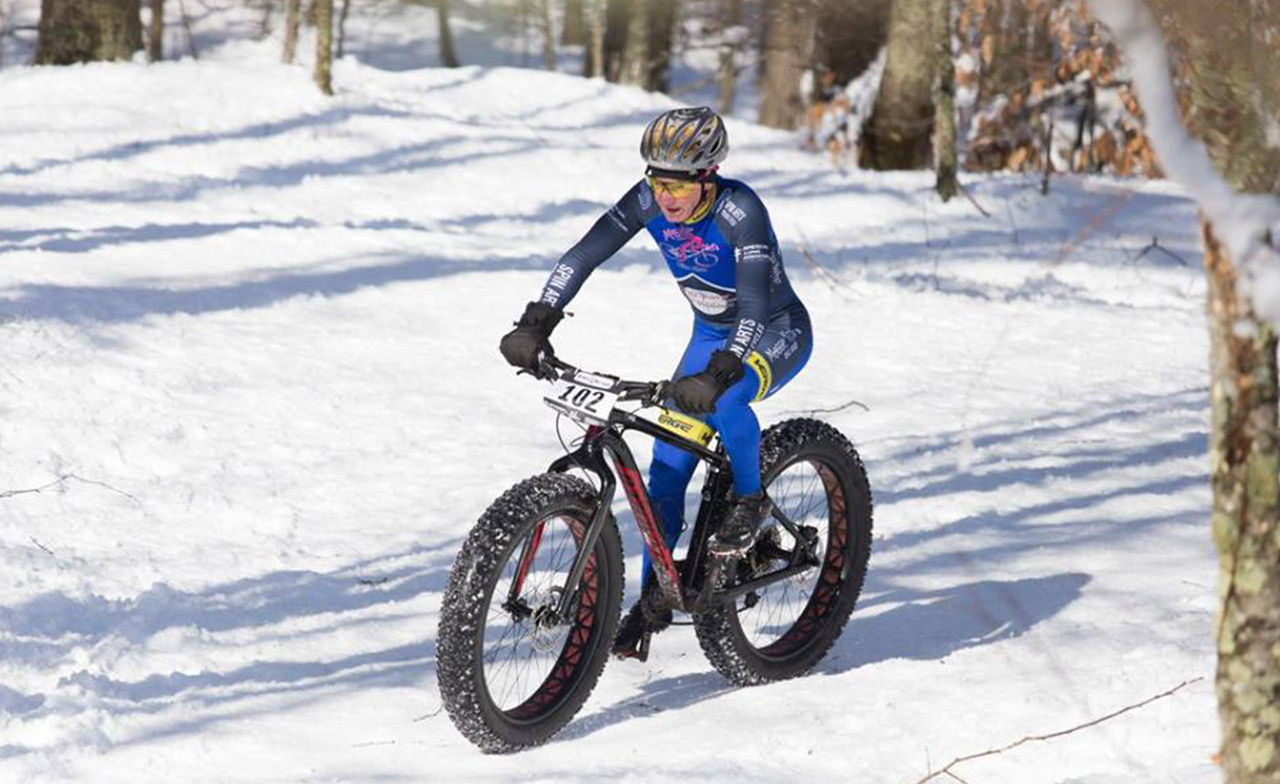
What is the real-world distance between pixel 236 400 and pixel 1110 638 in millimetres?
5142

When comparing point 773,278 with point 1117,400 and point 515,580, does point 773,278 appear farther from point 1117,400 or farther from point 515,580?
point 1117,400

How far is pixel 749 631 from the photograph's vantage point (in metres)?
6.54

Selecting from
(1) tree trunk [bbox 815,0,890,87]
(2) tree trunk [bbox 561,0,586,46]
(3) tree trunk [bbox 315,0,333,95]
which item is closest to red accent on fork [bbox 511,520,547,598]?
(3) tree trunk [bbox 315,0,333,95]

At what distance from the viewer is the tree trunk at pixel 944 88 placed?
1463 centimetres

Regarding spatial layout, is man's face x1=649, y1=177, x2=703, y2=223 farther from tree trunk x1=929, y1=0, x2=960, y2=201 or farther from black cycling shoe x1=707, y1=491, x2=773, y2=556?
tree trunk x1=929, y1=0, x2=960, y2=201

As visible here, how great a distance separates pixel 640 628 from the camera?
5914mm

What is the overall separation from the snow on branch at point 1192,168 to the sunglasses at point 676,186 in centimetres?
261

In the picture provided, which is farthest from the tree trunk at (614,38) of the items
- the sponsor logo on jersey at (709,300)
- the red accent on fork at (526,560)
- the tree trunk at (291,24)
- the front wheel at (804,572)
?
the red accent on fork at (526,560)

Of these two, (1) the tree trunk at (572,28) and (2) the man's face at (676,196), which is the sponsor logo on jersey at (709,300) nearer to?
(2) the man's face at (676,196)

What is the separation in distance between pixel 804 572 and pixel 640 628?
753 millimetres

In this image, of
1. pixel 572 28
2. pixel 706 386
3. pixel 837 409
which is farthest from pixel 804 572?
pixel 572 28

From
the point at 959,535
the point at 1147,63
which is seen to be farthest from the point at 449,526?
the point at 1147,63

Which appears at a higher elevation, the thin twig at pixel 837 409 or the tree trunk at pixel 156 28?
the tree trunk at pixel 156 28

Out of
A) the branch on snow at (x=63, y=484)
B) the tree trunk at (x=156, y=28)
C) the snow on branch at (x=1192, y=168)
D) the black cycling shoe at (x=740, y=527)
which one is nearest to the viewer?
the snow on branch at (x=1192, y=168)
